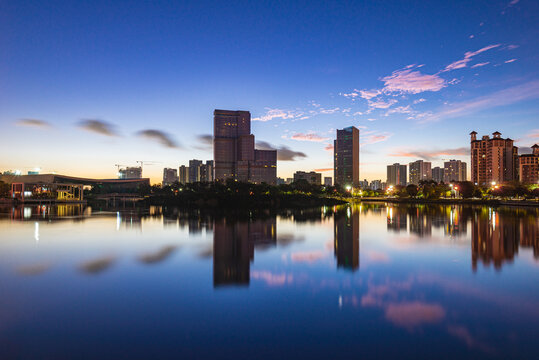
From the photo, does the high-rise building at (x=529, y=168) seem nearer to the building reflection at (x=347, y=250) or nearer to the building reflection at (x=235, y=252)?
the building reflection at (x=347, y=250)

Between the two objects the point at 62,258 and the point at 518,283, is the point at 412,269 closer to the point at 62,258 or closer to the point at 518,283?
the point at 518,283

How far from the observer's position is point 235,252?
15.4 m

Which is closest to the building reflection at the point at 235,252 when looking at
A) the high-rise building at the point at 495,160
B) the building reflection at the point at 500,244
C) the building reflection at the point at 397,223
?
the building reflection at the point at 500,244

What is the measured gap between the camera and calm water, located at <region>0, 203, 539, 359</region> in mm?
6402

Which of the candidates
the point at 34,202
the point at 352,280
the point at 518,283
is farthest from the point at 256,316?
the point at 34,202

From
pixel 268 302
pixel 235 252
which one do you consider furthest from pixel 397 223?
pixel 268 302

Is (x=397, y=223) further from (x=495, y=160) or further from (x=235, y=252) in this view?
(x=495, y=160)

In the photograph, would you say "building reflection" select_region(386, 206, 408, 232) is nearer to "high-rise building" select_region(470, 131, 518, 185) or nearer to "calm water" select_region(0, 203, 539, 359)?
"calm water" select_region(0, 203, 539, 359)

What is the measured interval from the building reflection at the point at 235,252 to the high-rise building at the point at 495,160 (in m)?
156

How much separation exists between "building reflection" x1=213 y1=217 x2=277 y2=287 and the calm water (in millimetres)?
111

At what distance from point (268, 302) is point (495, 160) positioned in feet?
572

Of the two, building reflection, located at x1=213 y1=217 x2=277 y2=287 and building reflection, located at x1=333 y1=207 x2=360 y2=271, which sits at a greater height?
building reflection, located at x1=213 y1=217 x2=277 y2=287

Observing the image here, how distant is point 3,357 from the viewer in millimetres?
5863

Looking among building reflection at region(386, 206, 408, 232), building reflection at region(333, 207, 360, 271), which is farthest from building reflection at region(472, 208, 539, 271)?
building reflection at region(386, 206, 408, 232)
